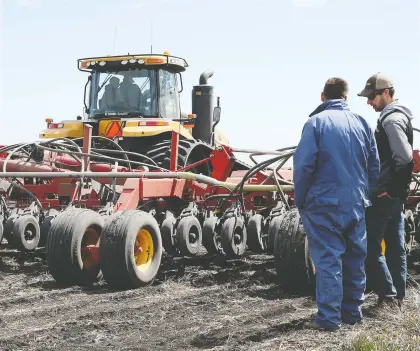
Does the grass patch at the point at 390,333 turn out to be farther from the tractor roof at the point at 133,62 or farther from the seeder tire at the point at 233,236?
the tractor roof at the point at 133,62

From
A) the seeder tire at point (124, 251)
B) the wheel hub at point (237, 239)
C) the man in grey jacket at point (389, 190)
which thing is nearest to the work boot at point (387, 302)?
the man in grey jacket at point (389, 190)

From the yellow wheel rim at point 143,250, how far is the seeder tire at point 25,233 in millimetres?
1996

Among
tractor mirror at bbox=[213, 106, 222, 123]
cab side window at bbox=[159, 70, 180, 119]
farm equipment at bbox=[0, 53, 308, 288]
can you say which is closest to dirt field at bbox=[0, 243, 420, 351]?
farm equipment at bbox=[0, 53, 308, 288]

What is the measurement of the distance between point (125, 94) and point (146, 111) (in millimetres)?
473

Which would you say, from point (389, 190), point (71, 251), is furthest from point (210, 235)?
point (389, 190)

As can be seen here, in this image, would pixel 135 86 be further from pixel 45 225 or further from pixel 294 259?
pixel 294 259

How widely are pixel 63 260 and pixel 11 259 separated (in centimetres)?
217

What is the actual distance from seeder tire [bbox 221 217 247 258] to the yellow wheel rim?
1.27m

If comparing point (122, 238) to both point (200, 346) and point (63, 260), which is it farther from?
point (200, 346)

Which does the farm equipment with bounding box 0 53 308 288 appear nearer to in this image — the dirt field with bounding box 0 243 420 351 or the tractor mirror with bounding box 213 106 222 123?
the tractor mirror with bounding box 213 106 222 123

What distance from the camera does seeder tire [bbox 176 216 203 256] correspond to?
710cm

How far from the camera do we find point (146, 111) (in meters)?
9.55

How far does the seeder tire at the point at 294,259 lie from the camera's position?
5.70 meters

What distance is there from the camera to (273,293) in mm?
5855
